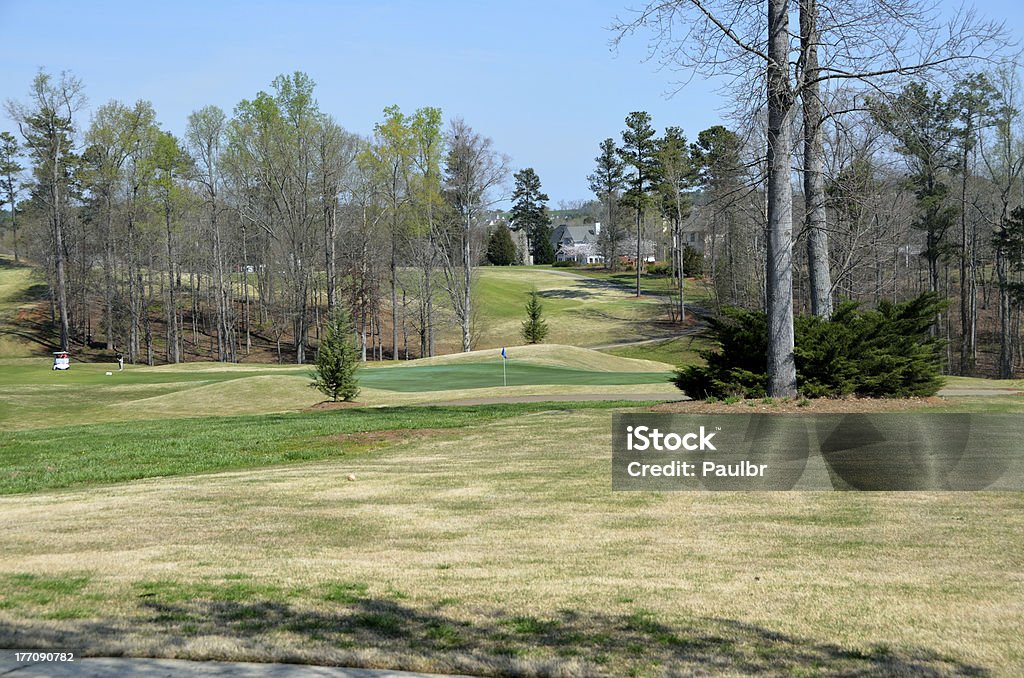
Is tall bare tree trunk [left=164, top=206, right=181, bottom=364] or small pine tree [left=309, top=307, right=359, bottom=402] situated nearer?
small pine tree [left=309, top=307, right=359, bottom=402]

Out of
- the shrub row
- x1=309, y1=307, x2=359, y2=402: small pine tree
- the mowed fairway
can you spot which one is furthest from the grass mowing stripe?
x1=309, y1=307, x2=359, y2=402: small pine tree

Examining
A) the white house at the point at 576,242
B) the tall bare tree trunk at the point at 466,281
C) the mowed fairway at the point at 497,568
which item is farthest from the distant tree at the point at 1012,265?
the white house at the point at 576,242

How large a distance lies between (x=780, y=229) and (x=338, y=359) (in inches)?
624

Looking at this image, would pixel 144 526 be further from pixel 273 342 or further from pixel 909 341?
pixel 273 342

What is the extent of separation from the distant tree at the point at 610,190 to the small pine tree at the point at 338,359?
69872 millimetres

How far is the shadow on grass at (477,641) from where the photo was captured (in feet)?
15.9

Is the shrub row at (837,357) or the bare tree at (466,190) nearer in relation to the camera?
the shrub row at (837,357)

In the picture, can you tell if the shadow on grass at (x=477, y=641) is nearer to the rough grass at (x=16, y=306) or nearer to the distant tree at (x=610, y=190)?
the rough grass at (x=16, y=306)

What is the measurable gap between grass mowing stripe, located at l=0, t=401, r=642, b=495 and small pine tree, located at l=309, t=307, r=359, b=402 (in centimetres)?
368

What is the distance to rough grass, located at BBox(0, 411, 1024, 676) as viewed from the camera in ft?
16.9

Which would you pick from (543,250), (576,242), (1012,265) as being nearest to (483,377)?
(1012,265)

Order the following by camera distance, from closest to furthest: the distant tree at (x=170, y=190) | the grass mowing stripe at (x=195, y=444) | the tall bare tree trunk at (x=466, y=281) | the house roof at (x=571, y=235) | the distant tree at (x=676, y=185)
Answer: the grass mowing stripe at (x=195, y=444) < the distant tree at (x=170, y=190) < the tall bare tree trunk at (x=466, y=281) < the distant tree at (x=676, y=185) < the house roof at (x=571, y=235)

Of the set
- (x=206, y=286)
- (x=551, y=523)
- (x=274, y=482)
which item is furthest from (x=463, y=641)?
(x=206, y=286)

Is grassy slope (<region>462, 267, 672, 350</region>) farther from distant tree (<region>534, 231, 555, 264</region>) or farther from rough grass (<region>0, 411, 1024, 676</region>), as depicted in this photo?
rough grass (<region>0, 411, 1024, 676</region>)
